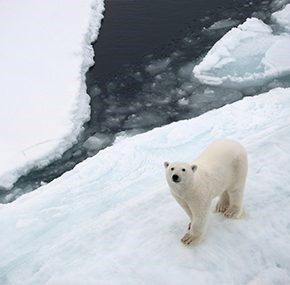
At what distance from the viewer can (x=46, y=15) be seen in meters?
9.86

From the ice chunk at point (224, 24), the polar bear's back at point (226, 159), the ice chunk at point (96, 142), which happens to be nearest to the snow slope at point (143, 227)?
the polar bear's back at point (226, 159)

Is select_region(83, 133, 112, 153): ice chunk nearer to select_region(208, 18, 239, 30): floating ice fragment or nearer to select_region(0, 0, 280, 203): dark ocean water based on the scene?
select_region(0, 0, 280, 203): dark ocean water

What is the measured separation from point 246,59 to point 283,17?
165 cm

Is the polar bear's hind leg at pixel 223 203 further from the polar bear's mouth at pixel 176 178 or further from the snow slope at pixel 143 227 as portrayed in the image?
the polar bear's mouth at pixel 176 178

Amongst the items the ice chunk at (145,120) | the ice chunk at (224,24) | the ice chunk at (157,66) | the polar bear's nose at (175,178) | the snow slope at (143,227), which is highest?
the polar bear's nose at (175,178)

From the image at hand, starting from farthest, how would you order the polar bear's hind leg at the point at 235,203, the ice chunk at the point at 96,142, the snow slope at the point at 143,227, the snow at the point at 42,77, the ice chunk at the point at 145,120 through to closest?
the ice chunk at the point at 145,120 < the ice chunk at the point at 96,142 < the snow at the point at 42,77 < the polar bear's hind leg at the point at 235,203 < the snow slope at the point at 143,227

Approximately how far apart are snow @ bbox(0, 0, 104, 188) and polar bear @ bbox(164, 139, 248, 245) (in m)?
3.18

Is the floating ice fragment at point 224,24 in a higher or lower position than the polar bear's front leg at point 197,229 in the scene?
lower

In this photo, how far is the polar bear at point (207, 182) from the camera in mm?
3062

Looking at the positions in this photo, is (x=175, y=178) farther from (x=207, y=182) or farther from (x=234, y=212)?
(x=234, y=212)

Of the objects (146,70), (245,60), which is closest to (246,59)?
(245,60)

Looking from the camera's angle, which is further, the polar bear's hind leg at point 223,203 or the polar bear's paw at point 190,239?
the polar bear's hind leg at point 223,203

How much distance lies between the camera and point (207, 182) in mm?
3254

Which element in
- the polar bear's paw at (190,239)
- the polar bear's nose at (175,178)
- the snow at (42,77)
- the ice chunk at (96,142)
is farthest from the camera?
the ice chunk at (96,142)
